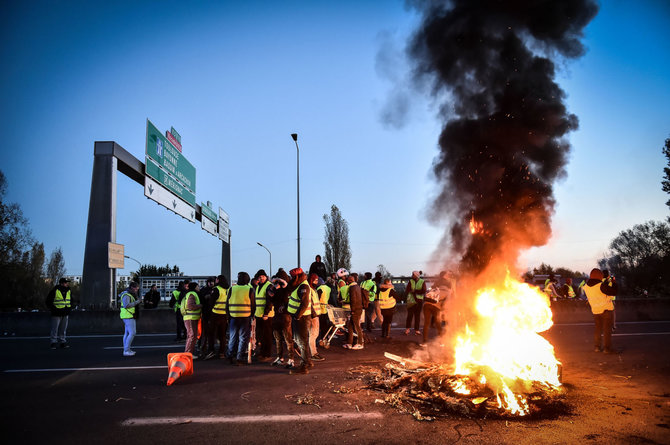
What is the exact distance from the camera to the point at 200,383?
23.1ft

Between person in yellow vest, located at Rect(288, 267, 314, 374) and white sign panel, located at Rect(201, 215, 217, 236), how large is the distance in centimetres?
1694

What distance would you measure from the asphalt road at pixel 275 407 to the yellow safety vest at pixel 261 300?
3.85ft

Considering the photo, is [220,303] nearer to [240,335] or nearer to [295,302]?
[240,335]

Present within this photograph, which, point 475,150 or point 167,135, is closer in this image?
point 475,150

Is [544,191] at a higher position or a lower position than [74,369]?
higher

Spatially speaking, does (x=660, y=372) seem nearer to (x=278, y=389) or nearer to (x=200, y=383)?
(x=278, y=389)

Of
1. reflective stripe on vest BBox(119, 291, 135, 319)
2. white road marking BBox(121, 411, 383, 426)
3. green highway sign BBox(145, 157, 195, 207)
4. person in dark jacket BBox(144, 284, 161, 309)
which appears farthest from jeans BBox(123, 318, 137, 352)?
person in dark jacket BBox(144, 284, 161, 309)

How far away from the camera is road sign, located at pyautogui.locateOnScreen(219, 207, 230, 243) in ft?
91.2

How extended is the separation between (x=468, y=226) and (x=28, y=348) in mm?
13052

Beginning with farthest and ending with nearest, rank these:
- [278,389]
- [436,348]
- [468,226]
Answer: [436,348]
[468,226]
[278,389]

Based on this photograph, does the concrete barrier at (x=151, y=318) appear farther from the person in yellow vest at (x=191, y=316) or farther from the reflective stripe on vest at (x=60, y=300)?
the person in yellow vest at (x=191, y=316)

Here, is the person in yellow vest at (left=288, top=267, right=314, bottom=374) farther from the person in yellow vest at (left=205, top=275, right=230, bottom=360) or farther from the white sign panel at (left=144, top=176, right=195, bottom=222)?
the white sign panel at (left=144, top=176, right=195, bottom=222)

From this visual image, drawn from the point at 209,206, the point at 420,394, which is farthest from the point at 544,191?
the point at 209,206

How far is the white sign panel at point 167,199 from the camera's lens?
16.3 metres
